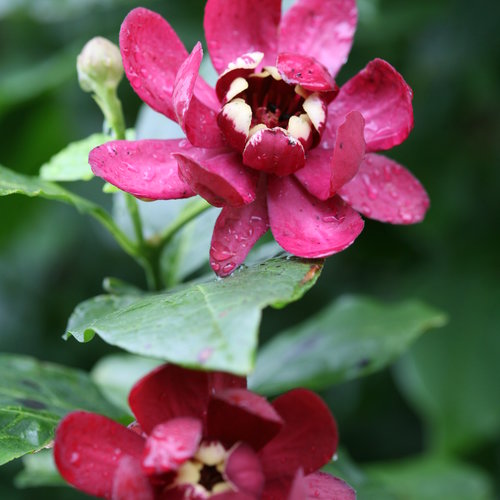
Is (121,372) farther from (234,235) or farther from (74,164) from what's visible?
(234,235)

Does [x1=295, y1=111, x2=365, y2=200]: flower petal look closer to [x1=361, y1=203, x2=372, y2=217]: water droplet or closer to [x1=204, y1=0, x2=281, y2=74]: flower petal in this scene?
[x1=361, y1=203, x2=372, y2=217]: water droplet

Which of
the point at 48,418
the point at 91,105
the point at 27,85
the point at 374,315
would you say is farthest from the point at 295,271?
the point at 91,105

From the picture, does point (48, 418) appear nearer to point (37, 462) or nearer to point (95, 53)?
point (37, 462)

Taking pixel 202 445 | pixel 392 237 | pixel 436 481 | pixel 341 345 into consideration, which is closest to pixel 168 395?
pixel 202 445

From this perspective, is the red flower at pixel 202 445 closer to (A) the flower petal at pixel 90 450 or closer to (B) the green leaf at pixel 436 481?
(A) the flower petal at pixel 90 450

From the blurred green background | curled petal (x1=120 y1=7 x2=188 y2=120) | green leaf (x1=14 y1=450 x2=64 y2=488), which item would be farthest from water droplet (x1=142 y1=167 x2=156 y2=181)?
the blurred green background

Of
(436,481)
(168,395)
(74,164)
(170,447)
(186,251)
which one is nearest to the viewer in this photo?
(170,447)
